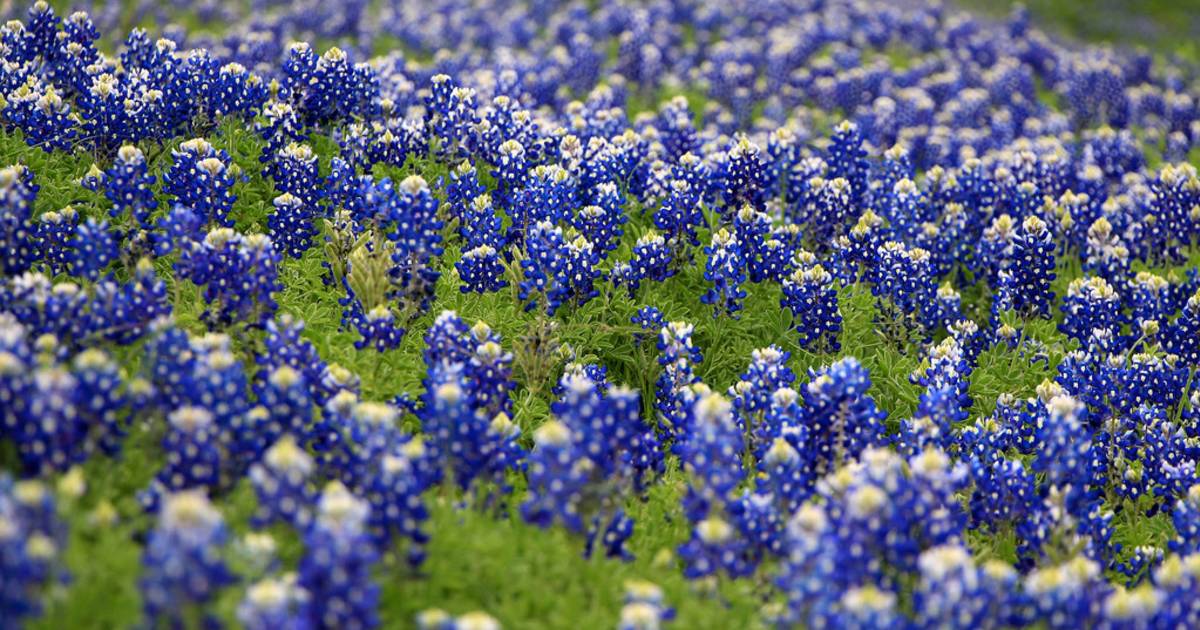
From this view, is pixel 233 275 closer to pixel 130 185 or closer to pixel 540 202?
pixel 130 185

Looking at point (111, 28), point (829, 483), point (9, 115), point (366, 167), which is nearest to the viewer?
point (829, 483)

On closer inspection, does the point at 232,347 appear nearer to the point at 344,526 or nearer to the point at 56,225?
the point at 56,225

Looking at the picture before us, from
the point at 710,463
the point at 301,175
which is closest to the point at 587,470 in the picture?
the point at 710,463

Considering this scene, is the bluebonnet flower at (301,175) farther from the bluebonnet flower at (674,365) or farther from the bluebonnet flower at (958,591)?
the bluebonnet flower at (958,591)

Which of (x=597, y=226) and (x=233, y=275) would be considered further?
(x=597, y=226)

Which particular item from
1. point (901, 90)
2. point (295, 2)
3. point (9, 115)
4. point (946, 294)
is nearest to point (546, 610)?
point (946, 294)

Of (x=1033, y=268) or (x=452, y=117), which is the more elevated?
(x=452, y=117)

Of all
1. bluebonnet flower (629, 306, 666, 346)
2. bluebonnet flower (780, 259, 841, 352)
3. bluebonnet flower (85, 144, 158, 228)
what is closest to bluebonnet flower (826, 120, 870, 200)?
bluebonnet flower (780, 259, 841, 352)

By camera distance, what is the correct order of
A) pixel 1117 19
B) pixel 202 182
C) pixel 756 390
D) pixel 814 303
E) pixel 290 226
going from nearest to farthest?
pixel 756 390 → pixel 202 182 → pixel 290 226 → pixel 814 303 → pixel 1117 19

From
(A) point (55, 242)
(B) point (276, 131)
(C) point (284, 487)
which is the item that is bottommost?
(C) point (284, 487)
